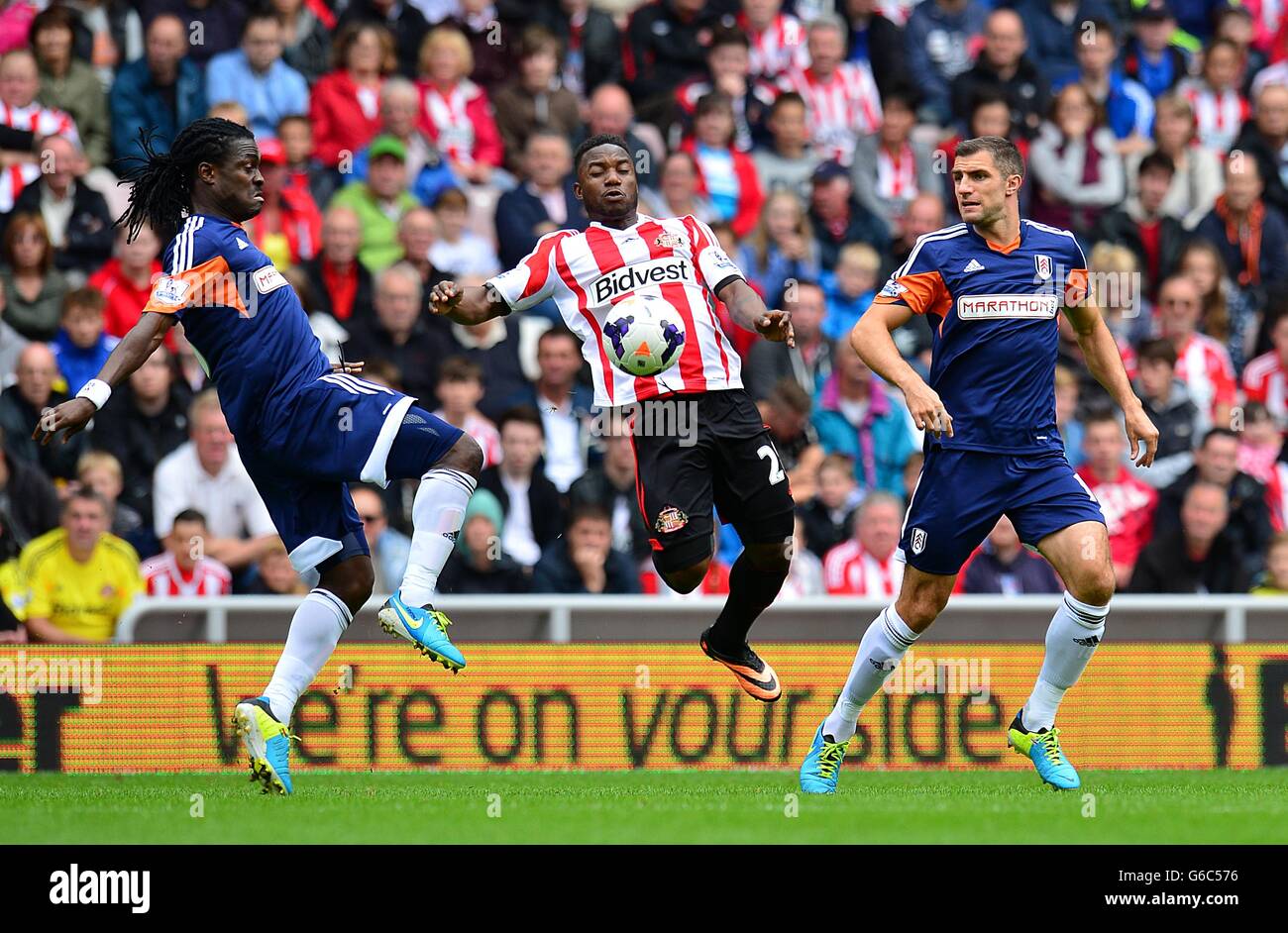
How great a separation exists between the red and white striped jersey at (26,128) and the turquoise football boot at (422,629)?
6872 millimetres

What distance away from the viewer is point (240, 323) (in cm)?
910

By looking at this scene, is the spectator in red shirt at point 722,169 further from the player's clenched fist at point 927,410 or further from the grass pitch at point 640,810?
the player's clenched fist at point 927,410

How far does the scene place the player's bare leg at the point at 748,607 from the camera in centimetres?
985

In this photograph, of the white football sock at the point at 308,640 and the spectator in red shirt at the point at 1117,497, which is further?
the spectator in red shirt at the point at 1117,497

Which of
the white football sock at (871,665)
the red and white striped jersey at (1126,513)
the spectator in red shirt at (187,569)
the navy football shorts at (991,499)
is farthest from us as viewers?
the red and white striped jersey at (1126,513)

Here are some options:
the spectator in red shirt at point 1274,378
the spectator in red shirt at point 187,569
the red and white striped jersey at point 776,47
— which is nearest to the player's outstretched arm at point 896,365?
the spectator in red shirt at point 187,569

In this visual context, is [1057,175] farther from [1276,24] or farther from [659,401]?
[659,401]

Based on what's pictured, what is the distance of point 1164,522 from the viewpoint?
13.6 m

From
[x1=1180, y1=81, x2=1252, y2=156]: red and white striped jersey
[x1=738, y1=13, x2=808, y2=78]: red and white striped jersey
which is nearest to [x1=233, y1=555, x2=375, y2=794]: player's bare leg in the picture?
[x1=738, y1=13, x2=808, y2=78]: red and white striped jersey

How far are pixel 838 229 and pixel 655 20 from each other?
2.50 metres

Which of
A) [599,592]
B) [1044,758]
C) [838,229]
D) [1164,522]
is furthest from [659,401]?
[838,229]

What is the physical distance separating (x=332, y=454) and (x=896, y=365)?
98.4 inches

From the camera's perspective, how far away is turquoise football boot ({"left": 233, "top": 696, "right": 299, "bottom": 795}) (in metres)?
8.80

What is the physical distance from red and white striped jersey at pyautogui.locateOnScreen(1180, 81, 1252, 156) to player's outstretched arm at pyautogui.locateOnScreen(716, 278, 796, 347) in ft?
30.6
